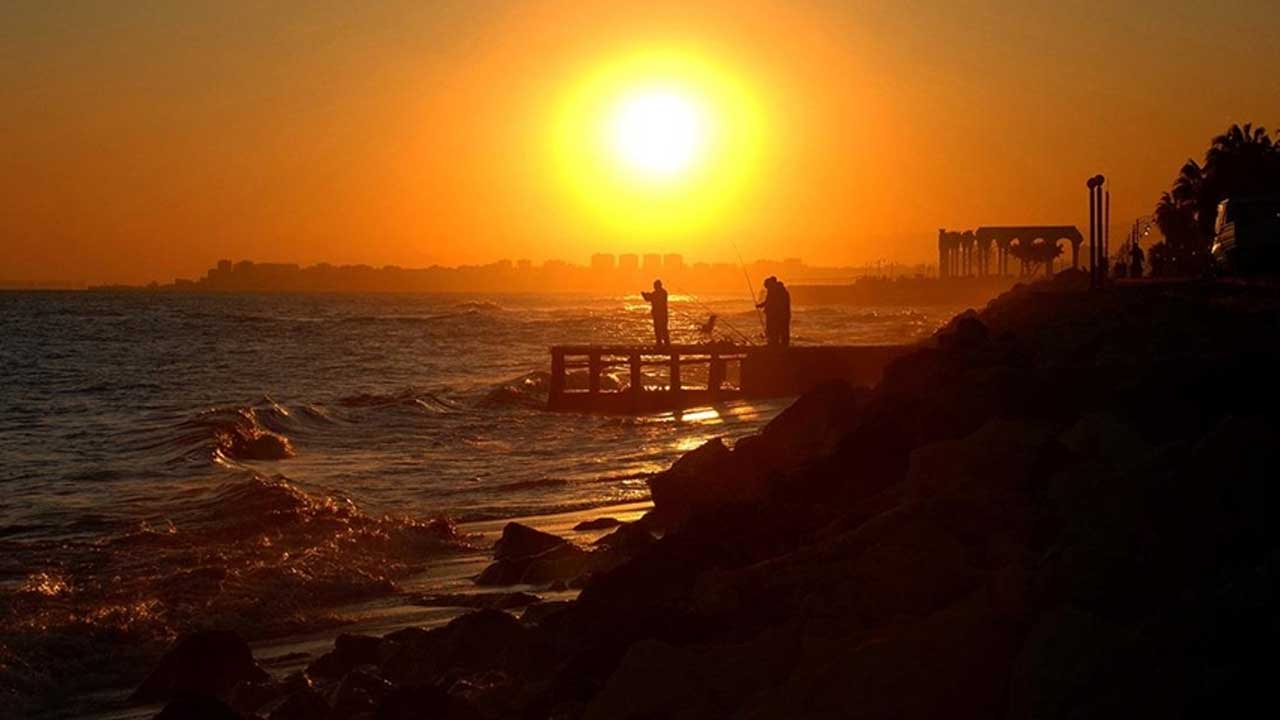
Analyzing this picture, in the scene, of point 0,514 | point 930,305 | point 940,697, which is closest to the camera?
point 940,697

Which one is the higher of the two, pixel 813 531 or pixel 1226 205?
pixel 1226 205

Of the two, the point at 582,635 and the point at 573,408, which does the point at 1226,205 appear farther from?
the point at 582,635

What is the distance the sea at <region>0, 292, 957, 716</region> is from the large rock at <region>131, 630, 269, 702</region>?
59cm

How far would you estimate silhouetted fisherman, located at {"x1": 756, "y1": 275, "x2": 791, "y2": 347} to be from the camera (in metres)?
26.9

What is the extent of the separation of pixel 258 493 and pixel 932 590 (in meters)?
11.0

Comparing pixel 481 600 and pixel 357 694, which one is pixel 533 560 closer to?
pixel 481 600

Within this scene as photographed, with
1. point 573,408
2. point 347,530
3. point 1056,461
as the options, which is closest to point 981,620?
point 1056,461

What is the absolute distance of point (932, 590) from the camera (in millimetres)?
5465

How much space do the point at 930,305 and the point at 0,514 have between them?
99.7 m

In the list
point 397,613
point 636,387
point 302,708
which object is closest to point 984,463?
point 302,708

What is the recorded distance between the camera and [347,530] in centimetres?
1312

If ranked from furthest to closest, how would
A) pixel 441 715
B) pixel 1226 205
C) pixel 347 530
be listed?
pixel 1226 205 < pixel 347 530 < pixel 441 715

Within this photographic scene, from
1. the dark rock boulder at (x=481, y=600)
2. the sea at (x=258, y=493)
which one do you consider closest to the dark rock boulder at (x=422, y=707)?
the dark rock boulder at (x=481, y=600)

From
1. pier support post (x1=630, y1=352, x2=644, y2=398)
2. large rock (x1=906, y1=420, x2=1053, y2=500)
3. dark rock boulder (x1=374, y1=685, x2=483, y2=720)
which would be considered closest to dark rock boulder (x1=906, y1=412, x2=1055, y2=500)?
large rock (x1=906, y1=420, x2=1053, y2=500)
